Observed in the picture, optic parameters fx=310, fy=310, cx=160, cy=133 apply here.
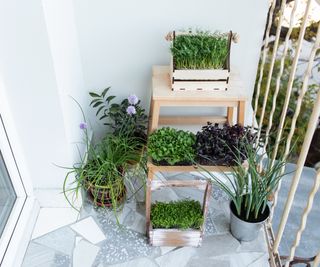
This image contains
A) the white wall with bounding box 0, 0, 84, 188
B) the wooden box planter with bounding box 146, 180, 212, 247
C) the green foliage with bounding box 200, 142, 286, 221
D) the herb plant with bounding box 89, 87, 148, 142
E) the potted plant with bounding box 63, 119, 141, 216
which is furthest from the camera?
the herb plant with bounding box 89, 87, 148, 142

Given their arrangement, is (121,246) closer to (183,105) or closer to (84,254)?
(84,254)

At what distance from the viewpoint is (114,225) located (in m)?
1.63

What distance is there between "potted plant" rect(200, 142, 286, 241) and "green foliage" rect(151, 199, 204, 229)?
7.2 inches

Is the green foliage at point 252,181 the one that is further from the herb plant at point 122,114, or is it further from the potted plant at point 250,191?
the herb plant at point 122,114

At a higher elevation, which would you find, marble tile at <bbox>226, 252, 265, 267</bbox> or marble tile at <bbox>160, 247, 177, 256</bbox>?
marble tile at <bbox>160, 247, 177, 256</bbox>

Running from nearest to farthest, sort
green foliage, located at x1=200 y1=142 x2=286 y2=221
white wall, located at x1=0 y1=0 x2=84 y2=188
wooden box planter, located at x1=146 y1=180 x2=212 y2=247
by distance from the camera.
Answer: white wall, located at x1=0 y1=0 x2=84 y2=188 < green foliage, located at x1=200 y1=142 x2=286 y2=221 < wooden box planter, located at x1=146 y1=180 x2=212 y2=247

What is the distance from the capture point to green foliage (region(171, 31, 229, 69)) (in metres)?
1.43

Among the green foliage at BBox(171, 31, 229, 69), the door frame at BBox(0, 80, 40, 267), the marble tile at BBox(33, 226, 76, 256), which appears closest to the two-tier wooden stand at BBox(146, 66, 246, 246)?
the green foliage at BBox(171, 31, 229, 69)

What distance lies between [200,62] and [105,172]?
72 cm

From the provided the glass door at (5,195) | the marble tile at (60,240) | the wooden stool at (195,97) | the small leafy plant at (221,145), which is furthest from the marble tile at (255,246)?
the glass door at (5,195)

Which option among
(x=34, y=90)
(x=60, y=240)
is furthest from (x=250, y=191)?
(x=34, y=90)

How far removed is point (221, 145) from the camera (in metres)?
1.39

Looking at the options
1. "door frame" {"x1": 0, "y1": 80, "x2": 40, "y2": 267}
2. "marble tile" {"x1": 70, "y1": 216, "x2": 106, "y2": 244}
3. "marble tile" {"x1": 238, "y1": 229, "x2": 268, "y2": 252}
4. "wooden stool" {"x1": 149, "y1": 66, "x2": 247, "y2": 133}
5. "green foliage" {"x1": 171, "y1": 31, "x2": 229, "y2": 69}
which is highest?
"green foliage" {"x1": 171, "y1": 31, "x2": 229, "y2": 69}

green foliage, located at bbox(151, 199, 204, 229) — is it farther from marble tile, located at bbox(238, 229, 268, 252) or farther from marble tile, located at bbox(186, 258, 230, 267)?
marble tile, located at bbox(238, 229, 268, 252)
